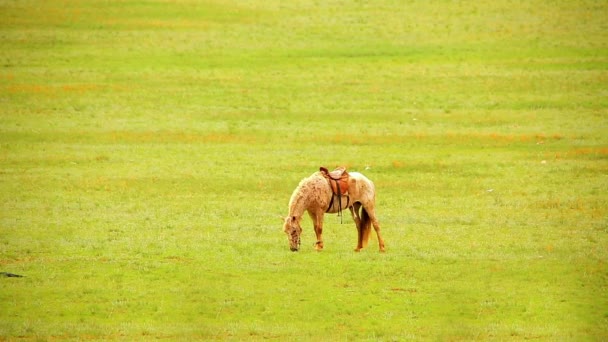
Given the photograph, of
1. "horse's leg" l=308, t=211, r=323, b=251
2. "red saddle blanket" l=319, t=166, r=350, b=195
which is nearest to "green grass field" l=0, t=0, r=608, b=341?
"horse's leg" l=308, t=211, r=323, b=251

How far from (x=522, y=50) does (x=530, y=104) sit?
511 inches

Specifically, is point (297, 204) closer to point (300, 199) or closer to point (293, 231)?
point (300, 199)

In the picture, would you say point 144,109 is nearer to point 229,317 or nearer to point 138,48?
point 138,48

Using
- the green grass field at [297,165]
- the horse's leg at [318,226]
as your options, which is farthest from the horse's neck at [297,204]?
the green grass field at [297,165]

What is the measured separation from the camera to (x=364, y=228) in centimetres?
2512

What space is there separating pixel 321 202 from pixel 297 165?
1462 centimetres

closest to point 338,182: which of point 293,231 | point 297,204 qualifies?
point 297,204

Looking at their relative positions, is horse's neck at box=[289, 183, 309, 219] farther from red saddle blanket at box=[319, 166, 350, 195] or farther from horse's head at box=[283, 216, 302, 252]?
red saddle blanket at box=[319, 166, 350, 195]

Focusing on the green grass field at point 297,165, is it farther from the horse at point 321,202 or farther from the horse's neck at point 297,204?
the horse's neck at point 297,204

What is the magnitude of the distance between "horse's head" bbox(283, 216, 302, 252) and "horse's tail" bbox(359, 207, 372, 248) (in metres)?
1.43

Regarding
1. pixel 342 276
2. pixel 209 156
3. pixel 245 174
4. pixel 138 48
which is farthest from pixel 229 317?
pixel 138 48

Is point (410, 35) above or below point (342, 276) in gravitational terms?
above

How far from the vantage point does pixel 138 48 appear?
63.5 metres

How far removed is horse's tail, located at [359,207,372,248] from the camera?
24984 millimetres
